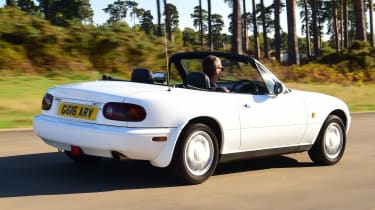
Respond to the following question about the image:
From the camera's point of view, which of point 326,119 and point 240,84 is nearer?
point 240,84

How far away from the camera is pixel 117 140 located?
5859 millimetres

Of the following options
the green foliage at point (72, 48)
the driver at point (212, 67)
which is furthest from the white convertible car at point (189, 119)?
the green foliage at point (72, 48)

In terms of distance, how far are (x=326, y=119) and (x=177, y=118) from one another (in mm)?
2617

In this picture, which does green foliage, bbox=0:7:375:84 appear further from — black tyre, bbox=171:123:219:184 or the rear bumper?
black tyre, bbox=171:123:219:184

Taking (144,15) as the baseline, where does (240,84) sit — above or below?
below

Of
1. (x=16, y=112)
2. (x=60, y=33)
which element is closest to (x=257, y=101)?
(x=16, y=112)

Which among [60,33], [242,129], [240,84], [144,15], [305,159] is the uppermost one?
[144,15]

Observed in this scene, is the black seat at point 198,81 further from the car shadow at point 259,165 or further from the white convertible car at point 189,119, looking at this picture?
the car shadow at point 259,165

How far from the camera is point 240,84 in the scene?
732 cm

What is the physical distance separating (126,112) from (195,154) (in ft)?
2.97

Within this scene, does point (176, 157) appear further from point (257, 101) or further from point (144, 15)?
point (144, 15)

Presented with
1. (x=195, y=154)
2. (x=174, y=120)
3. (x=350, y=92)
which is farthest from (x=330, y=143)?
(x=350, y=92)

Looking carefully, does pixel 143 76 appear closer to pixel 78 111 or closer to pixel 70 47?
pixel 78 111

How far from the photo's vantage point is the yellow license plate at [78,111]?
20.1 ft
